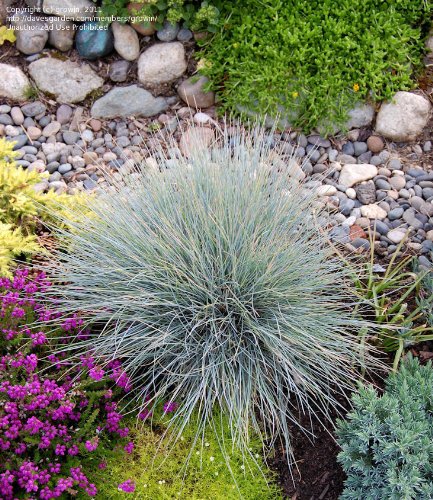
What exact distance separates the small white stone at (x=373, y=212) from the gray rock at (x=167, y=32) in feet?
6.44

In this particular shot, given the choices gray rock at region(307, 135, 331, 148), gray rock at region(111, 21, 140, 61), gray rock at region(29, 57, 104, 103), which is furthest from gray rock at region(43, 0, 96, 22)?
gray rock at region(307, 135, 331, 148)

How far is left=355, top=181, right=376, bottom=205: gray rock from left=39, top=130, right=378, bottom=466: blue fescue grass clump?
953mm

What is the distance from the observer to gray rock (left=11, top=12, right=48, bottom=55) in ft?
15.7

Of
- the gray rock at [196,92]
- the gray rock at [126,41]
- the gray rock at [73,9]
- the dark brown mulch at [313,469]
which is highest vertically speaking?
the gray rock at [73,9]

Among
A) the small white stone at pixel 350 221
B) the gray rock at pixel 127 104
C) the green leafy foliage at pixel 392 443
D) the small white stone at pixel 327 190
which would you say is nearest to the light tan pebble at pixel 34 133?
the gray rock at pixel 127 104

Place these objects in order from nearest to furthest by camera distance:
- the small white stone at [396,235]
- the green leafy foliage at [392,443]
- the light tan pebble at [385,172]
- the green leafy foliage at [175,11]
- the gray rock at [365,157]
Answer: the green leafy foliage at [392,443]
the small white stone at [396,235]
the light tan pebble at [385,172]
the gray rock at [365,157]
the green leafy foliage at [175,11]

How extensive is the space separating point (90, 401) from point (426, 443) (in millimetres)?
1435

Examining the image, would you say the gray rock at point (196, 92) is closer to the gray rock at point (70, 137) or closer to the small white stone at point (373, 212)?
the gray rock at point (70, 137)

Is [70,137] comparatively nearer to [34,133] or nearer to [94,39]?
[34,133]

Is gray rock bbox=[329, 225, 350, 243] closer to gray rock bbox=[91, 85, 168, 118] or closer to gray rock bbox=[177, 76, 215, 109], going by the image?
gray rock bbox=[177, 76, 215, 109]

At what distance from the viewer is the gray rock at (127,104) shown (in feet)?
15.4

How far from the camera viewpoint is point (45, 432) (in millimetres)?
2645

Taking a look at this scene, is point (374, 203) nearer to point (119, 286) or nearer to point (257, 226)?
point (257, 226)

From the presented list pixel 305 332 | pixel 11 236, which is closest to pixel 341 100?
pixel 305 332
